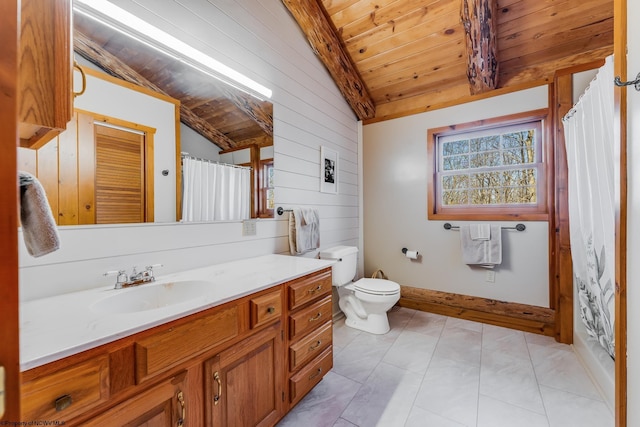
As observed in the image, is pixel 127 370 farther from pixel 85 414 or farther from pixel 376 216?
pixel 376 216

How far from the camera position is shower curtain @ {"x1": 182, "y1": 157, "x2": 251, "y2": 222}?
1473 mm

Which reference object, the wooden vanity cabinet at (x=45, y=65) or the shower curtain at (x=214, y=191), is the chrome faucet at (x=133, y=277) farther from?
the wooden vanity cabinet at (x=45, y=65)

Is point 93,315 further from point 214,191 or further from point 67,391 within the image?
point 214,191

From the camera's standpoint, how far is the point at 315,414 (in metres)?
1.47

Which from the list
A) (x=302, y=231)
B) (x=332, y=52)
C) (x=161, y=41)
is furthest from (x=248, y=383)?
(x=332, y=52)

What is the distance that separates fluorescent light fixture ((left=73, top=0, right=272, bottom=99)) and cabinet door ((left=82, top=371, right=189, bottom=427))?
1.51 metres

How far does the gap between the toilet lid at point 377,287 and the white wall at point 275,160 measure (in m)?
0.51

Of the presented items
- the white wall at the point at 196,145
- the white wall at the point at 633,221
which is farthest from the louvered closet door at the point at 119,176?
the white wall at the point at 633,221

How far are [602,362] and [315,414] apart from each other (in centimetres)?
176

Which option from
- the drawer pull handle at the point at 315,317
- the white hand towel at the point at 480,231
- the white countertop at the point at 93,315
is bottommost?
the drawer pull handle at the point at 315,317

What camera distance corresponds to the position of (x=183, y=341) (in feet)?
2.93

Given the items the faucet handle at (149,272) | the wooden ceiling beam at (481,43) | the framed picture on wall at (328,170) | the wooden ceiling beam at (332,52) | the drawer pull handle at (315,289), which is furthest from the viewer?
the framed picture on wall at (328,170)

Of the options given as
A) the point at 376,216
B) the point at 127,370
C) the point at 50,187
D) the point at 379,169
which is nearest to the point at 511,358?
the point at 376,216

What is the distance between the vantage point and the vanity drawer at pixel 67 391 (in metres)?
0.60
